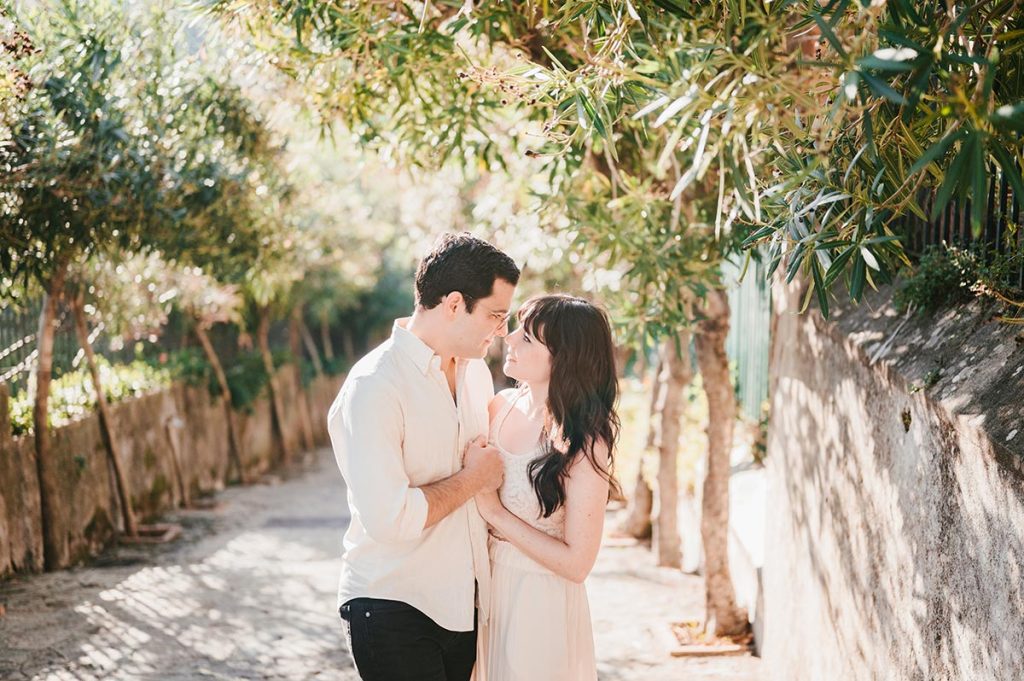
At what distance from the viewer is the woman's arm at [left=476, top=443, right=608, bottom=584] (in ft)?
10.6

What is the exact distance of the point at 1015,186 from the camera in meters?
2.07

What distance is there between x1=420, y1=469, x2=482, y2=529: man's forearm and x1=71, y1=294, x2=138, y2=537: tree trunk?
24.6 ft

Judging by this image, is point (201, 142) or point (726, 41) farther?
point (201, 142)

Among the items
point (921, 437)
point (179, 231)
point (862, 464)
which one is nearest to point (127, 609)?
point (179, 231)

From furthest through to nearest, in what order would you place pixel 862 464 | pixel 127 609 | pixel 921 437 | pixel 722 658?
pixel 127 609 → pixel 722 658 → pixel 862 464 → pixel 921 437

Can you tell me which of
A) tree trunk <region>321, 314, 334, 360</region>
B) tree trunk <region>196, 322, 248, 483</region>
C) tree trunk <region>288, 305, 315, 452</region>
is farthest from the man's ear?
tree trunk <region>321, 314, 334, 360</region>

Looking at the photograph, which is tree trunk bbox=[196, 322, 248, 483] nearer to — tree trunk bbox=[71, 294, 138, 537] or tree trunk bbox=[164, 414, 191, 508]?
tree trunk bbox=[164, 414, 191, 508]

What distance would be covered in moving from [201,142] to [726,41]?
23.0 feet

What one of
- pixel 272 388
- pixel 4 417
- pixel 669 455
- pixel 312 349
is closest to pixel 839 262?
pixel 669 455

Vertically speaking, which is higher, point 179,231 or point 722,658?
point 179,231

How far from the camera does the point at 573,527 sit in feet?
10.7

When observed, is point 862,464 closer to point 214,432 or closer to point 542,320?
point 542,320

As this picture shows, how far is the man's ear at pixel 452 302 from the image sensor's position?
10.2ft

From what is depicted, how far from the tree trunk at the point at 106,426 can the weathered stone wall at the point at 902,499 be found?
22.9 feet
